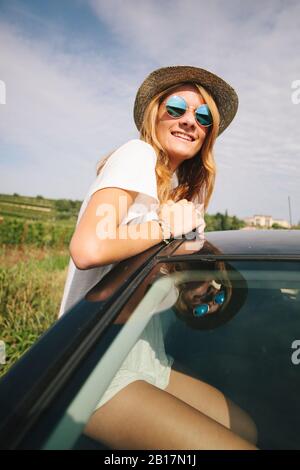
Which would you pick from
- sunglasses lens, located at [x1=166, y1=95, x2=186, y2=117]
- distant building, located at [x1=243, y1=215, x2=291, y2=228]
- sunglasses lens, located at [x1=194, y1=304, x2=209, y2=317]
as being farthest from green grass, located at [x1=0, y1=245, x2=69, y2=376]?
distant building, located at [x1=243, y1=215, x2=291, y2=228]

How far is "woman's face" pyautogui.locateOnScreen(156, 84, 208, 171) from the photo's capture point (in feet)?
6.16

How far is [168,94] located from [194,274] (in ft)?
4.06

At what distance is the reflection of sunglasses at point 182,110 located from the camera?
188 centimetres

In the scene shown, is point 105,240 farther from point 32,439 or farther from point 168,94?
point 168,94

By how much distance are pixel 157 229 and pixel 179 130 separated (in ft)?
2.47

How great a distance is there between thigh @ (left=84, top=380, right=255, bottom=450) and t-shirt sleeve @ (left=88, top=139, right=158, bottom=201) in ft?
2.22

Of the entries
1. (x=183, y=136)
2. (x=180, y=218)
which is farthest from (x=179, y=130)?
(x=180, y=218)

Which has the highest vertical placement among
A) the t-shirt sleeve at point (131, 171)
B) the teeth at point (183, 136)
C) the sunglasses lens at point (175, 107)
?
the sunglasses lens at point (175, 107)

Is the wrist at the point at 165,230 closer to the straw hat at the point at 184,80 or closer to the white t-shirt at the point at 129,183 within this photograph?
the white t-shirt at the point at 129,183

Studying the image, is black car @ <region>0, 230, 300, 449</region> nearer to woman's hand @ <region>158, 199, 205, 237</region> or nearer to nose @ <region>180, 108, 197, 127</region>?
woman's hand @ <region>158, 199, 205, 237</region>

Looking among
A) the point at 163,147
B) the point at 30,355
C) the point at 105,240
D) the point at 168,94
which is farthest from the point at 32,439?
the point at 168,94

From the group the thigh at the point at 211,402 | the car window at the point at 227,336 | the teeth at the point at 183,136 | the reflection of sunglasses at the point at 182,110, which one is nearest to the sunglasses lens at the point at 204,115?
the reflection of sunglasses at the point at 182,110

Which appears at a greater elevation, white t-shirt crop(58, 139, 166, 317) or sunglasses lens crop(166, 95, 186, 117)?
sunglasses lens crop(166, 95, 186, 117)

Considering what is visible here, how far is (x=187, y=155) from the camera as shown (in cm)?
196
